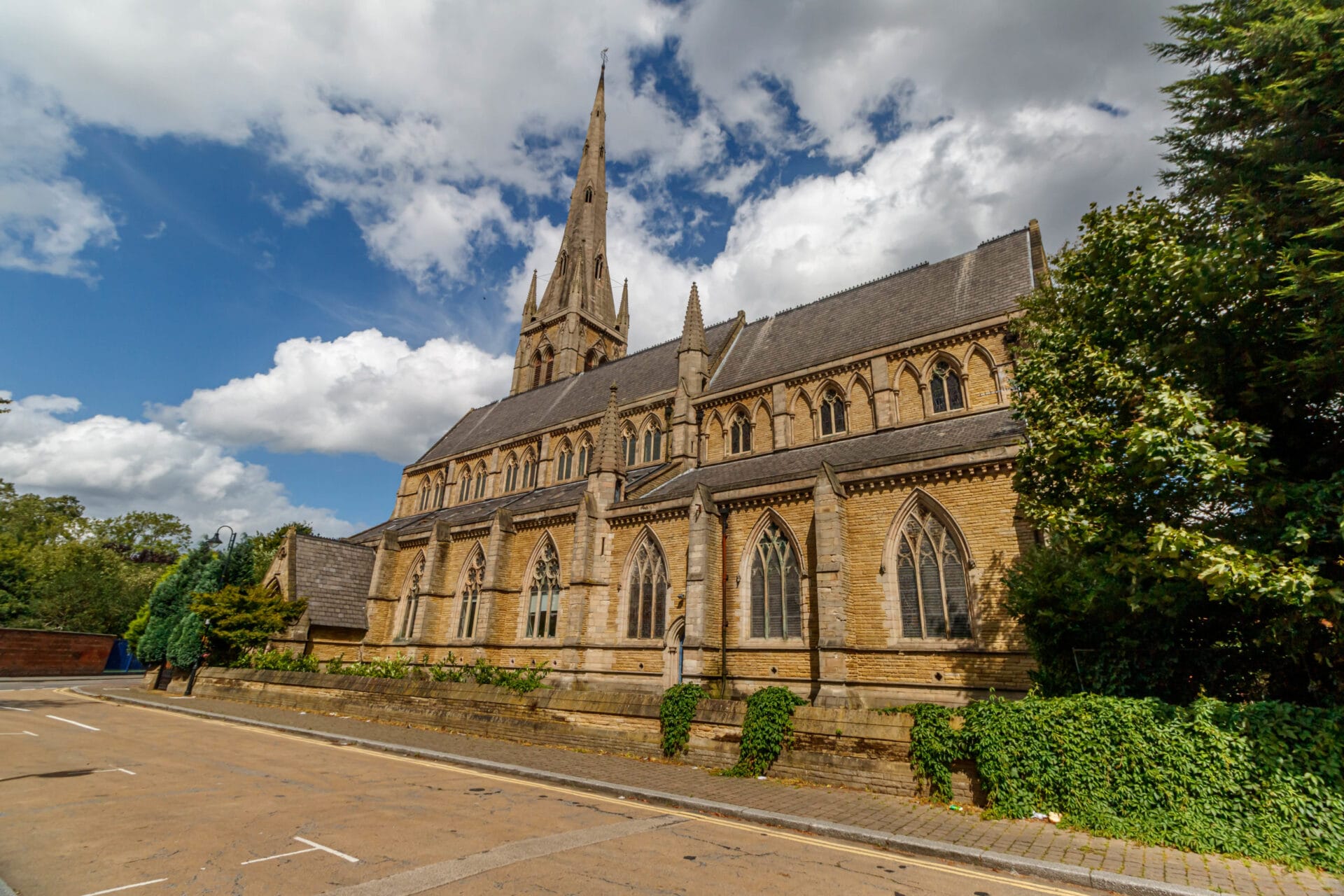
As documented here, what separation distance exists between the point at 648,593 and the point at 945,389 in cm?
1172

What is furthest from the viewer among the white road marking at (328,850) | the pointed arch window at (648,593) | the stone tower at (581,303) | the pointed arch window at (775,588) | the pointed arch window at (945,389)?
the stone tower at (581,303)

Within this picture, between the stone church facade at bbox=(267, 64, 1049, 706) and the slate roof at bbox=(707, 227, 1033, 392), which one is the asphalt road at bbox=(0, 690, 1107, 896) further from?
the slate roof at bbox=(707, 227, 1033, 392)

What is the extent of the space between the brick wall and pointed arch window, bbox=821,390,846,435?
4459cm

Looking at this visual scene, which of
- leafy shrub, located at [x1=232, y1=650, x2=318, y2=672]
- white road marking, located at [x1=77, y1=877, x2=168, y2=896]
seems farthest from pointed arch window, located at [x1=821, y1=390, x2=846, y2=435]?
Answer: leafy shrub, located at [x1=232, y1=650, x2=318, y2=672]

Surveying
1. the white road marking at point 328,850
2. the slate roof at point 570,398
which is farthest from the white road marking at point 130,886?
the slate roof at point 570,398

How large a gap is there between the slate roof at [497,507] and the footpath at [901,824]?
11115 mm

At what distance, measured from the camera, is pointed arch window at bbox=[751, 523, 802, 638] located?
16859 mm

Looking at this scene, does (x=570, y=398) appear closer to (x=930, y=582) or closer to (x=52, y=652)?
(x=930, y=582)

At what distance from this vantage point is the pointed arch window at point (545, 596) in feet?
72.5

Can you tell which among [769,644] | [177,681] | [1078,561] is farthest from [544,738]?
[177,681]

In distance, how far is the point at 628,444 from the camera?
28688 millimetres

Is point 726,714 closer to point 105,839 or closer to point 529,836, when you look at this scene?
point 529,836

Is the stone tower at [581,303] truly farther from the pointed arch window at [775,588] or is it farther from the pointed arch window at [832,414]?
the pointed arch window at [775,588]

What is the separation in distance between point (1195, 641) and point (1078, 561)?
1787mm
